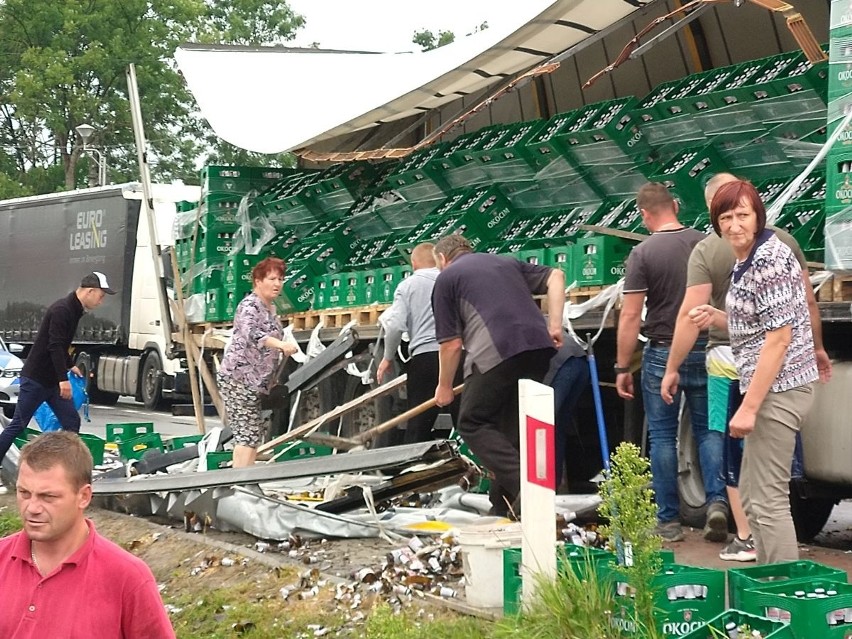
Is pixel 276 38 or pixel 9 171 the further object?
pixel 276 38

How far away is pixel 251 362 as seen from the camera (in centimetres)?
1043

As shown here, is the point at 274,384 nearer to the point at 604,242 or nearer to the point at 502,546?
the point at 604,242

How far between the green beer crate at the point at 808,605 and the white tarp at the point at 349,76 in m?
6.01

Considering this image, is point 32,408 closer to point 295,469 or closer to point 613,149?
point 295,469

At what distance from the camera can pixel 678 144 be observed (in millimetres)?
10172

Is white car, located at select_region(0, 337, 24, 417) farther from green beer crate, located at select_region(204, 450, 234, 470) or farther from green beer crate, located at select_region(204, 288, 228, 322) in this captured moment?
green beer crate, located at select_region(204, 450, 234, 470)

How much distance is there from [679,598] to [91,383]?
24429 millimetres

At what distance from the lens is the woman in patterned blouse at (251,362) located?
409 inches

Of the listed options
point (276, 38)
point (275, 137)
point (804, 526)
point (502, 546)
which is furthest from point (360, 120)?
point (276, 38)

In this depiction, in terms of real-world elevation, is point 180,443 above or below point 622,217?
below

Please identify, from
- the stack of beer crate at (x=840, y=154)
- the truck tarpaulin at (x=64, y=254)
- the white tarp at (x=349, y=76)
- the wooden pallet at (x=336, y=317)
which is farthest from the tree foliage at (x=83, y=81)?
the stack of beer crate at (x=840, y=154)

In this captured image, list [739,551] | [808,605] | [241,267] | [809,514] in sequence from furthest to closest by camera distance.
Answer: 1. [241,267]
2. [809,514]
3. [739,551]
4. [808,605]

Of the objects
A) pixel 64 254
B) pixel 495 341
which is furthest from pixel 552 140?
pixel 64 254

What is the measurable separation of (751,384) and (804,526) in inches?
122
